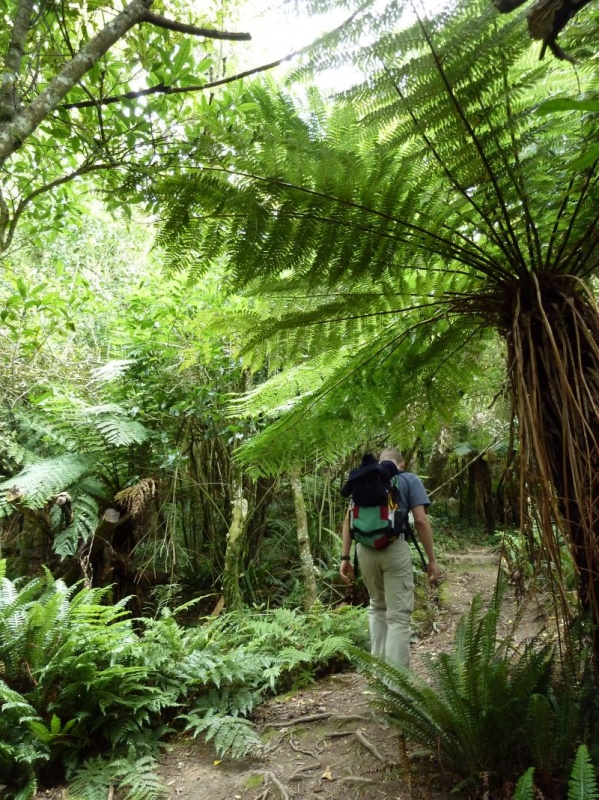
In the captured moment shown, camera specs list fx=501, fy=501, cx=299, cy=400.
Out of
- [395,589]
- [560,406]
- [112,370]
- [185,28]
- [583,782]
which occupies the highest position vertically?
[185,28]

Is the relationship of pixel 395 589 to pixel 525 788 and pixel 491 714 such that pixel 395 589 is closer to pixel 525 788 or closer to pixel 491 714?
pixel 491 714

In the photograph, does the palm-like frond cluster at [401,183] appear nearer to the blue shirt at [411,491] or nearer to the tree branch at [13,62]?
the tree branch at [13,62]

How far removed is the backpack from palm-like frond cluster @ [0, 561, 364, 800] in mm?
1132

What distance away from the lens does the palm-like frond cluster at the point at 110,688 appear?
2.83m

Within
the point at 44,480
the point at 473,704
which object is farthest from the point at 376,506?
the point at 44,480

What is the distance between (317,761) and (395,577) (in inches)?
43.2

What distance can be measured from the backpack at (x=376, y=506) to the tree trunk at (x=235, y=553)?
211 centimetres

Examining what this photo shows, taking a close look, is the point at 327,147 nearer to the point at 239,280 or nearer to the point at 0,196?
the point at 239,280

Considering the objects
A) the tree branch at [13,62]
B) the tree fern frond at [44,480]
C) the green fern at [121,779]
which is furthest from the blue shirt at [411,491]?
the tree fern frond at [44,480]

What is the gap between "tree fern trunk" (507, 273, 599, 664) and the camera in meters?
1.40

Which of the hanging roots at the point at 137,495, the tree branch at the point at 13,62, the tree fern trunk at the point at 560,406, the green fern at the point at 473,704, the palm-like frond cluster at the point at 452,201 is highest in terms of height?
the tree branch at the point at 13,62

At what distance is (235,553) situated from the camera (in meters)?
5.01

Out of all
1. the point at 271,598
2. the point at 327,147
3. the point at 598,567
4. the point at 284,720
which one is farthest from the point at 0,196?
the point at 271,598

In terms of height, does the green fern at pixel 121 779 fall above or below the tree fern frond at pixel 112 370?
below
